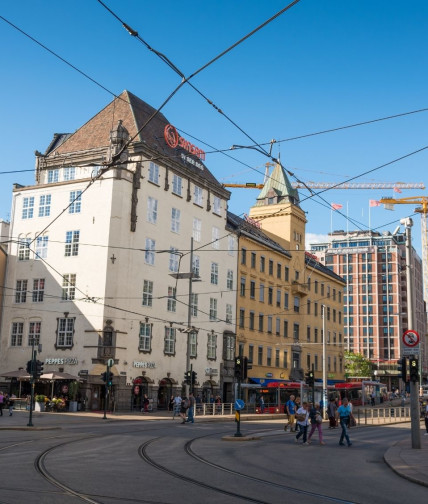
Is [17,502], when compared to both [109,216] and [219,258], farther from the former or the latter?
[219,258]

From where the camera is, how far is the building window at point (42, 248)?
5320 cm

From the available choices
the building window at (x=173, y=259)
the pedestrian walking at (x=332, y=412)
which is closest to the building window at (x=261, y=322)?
the building window at (x=173, y=259)

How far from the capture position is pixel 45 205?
5406cm

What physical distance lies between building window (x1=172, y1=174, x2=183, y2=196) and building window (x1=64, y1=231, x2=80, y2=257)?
980 cm

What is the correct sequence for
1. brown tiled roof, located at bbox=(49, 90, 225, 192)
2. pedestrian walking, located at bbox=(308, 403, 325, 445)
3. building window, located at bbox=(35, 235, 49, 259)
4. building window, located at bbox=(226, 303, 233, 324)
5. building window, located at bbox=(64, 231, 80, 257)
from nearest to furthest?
pedestrian walking, located at bbox=(308, 403, 325, 445)
building window, located at bbox=(64, 231, 80, 257)
building window, located at bbox=(35, 235, 49, 259)
brown tiled roof, located at bbox=(49, 90, 225, 192)
building window, located at bbox=(226, 303, 233, 324)

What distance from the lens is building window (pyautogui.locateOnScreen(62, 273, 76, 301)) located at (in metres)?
50.7

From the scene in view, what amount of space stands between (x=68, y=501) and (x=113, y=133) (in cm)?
4427

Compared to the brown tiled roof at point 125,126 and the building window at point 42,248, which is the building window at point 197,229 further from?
the building window at point 42,248

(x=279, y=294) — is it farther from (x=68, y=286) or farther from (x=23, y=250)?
(x=23, y=250)

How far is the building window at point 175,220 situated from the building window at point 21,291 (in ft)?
43.0

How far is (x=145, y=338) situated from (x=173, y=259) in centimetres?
787

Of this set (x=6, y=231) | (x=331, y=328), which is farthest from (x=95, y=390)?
(x=331, y=328)

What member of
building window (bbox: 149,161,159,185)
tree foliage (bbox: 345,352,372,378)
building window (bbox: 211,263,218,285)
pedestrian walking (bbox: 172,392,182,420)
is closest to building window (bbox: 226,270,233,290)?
building window (bbox: 211,263,218,285)

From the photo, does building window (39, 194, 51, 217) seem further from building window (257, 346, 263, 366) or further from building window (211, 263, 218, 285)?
building window (257, 346, 263, 366)
